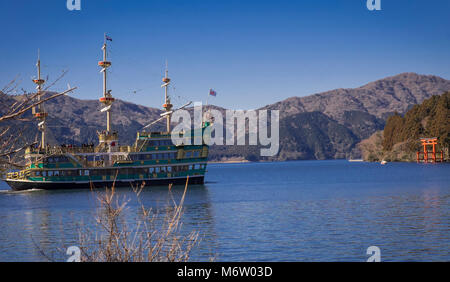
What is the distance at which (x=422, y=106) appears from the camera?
17012 cm

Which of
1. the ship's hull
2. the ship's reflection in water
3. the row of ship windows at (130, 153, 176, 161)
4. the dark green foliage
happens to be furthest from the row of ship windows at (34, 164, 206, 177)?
the dark green foliage

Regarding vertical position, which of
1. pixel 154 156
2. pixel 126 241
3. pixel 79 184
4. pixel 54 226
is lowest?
pixel 79 184

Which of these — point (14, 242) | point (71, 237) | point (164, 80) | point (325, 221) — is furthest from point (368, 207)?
point (164, 80)

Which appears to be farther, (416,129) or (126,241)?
(416,129)

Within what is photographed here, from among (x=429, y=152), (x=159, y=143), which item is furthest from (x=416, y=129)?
(x=159, y=143)

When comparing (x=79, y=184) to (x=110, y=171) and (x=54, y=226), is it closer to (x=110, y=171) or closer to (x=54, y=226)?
(x=110, y=171)

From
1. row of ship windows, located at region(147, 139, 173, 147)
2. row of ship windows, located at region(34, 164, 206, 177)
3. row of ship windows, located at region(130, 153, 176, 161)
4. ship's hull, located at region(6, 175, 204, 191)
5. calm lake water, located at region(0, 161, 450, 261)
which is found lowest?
ship's hull, located at region(6, 175, 204, 191)

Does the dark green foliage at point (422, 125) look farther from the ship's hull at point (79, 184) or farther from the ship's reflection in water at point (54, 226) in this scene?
the ship's reflection in water at point (54, 226)

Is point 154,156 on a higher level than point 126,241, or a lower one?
higher

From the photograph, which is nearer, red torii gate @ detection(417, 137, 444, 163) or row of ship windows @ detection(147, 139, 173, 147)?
row of ship windows @ detection(147, 139, 173, 147)

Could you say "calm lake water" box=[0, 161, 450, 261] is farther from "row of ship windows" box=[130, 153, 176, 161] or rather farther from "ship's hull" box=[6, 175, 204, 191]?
"ship's hull" box=[6, 175, 204, 191]

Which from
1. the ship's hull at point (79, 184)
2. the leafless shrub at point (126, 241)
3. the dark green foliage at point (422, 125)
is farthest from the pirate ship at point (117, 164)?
the dark green foliage at point (422, 125)
